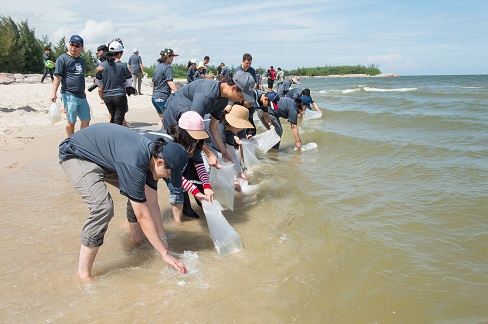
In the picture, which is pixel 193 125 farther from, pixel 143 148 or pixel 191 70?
pixel 191 70

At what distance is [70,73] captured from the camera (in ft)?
18.7

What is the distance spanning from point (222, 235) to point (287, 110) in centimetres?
425

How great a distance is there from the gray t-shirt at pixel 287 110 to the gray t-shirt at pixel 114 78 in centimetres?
265

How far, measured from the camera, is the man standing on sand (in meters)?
5.59

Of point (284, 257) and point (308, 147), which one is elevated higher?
point (308, 147)

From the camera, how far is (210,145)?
455cm

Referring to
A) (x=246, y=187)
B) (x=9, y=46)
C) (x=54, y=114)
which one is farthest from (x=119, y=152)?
(x=9, y=46)

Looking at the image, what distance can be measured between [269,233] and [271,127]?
3.46 meters

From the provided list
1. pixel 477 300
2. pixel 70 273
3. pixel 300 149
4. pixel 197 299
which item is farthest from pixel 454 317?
pixel 300 149

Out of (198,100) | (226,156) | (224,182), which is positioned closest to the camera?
(198,100)

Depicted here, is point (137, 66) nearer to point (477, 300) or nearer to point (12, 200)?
point (12, 200)

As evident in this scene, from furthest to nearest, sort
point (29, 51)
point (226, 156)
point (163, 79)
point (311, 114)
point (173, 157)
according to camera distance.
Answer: point (29, 51), point (311, 114), point (163, 79), point (226, 156), point (173, 157)

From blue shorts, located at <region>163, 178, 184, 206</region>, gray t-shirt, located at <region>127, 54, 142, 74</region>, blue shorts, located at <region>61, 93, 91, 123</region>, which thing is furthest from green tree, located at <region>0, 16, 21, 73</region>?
blue shorts, located at <region>163, 178, 184, 206</region>

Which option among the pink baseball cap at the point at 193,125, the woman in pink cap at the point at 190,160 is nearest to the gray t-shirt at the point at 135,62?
the woman in pink cap at the point at 190,160
